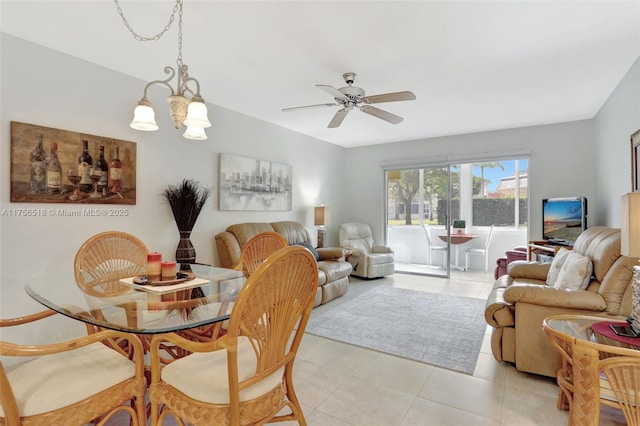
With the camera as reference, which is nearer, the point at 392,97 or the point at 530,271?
the point at 392,97

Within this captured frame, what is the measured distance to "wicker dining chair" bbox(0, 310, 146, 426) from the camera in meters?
1.12

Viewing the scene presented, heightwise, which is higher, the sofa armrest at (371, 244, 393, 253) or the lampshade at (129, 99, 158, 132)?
the lampshade at (129, 99, 158, 132)

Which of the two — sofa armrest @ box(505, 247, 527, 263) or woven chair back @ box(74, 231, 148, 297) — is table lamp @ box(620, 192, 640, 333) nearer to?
woven chair back @ box(74, 231, 148, 297)

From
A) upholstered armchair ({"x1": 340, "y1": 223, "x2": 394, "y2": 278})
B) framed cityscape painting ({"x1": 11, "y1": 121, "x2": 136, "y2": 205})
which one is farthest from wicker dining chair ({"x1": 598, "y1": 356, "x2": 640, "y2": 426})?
upholstered armchair ({"x1": 340, "y1": 223, "x2": 394, "y2": 278})

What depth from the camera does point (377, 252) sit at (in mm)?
6039

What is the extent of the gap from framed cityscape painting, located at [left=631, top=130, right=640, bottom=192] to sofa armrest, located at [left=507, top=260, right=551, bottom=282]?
41.4 inches

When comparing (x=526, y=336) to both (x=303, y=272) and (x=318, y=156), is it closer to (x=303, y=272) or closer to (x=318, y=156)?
(x=303, y=272)

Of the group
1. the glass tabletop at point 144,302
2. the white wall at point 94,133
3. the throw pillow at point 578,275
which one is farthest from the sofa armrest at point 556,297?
the white wall at point 94,133

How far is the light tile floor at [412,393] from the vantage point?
188 centimetres

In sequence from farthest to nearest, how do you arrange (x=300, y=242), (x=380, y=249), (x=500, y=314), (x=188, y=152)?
1. (x=380, y=249)
2. (x=300, y=242)
3. (x=188, y=152)
4. (x=500, y=314)

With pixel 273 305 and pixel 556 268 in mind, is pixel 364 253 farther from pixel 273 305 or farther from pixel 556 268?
pixel 273 305

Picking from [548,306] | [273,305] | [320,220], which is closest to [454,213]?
[320,220]

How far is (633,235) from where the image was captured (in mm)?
1602

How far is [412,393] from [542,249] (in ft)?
11.1
